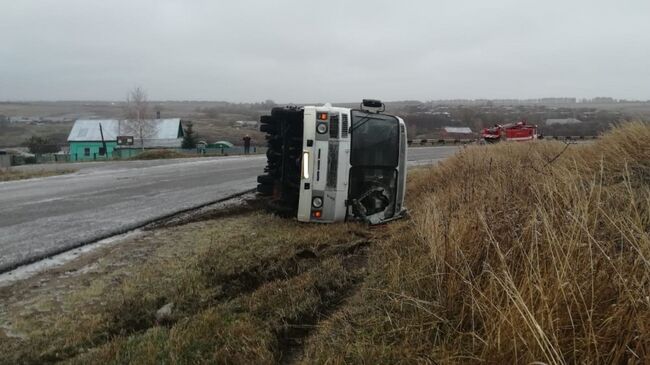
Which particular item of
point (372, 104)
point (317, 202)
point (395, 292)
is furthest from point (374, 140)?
point (395, 292)

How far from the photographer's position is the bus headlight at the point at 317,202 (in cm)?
787

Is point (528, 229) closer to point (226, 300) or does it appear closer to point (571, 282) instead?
point (571, 282)

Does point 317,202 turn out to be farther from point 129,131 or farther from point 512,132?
point 129,131

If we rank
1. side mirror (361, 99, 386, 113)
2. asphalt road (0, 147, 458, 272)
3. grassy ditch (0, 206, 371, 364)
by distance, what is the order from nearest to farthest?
grassy ditch (0, 206, 371, 364)
asphalt road (0, 147, 458, 272)
side mirror (361, 99, 386, 113)

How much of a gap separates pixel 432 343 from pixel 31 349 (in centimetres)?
295

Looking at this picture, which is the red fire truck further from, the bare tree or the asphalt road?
the bare tree

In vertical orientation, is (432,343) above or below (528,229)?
below

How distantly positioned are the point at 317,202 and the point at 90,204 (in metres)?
5.69

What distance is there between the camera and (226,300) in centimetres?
469

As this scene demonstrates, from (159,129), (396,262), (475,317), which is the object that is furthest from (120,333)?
(159,129)

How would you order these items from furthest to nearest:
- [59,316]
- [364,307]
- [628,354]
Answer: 1. [59,316]
2. [364,307]
3. [628,354]

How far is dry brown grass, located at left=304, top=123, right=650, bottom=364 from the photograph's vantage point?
243 centimetres

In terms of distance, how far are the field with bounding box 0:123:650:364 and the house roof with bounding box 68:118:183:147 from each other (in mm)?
72725

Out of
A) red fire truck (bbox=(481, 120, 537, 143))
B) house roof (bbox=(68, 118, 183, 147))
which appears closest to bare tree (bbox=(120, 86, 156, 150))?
house roof (bbox=(68, 118, 183, 147))
